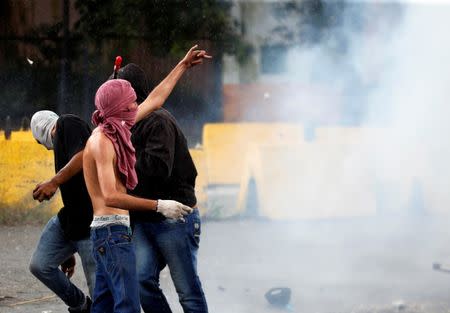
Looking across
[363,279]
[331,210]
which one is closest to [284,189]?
[331,210]

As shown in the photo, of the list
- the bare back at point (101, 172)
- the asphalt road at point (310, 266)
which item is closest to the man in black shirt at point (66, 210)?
the bare back at point (101, 172)

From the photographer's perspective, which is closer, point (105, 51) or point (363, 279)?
point (363, 279)

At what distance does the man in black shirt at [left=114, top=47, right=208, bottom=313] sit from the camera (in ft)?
16.1

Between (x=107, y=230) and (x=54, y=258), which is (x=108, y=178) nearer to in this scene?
(x=107, y=230)

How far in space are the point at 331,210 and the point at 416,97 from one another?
163 cm

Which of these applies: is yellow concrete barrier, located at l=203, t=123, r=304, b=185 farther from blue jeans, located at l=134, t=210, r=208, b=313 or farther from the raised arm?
blue jeans, located at l=134, t=210, r=208, b=313

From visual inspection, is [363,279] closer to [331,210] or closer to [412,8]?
[331,210]

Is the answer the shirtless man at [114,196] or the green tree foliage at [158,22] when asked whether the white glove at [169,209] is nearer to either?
the shirtless man at [114,196]

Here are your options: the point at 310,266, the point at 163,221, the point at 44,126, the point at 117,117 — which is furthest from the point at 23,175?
the point at 117,117

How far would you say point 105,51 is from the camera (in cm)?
1102

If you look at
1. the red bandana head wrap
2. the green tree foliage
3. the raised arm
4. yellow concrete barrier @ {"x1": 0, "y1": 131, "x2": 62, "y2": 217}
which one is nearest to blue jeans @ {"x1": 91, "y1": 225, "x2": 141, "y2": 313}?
the red bandana head wrap

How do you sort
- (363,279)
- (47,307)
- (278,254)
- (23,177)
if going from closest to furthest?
(47,307) → (363,279) → (278,254) → (23,177)

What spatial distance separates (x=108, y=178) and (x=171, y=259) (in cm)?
74

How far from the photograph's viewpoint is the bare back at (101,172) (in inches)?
171
